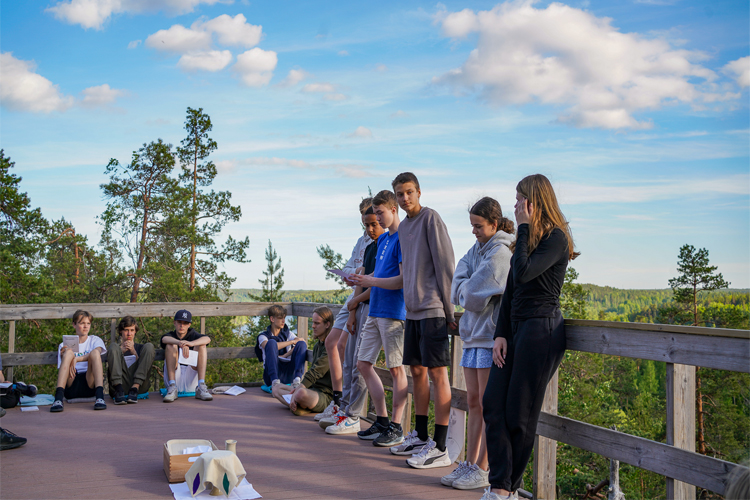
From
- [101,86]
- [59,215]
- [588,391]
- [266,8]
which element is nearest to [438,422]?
[266,8]

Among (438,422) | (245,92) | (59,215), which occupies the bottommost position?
(438,422)

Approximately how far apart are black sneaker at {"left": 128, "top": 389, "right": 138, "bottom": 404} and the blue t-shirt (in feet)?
10.1

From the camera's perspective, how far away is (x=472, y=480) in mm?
3141

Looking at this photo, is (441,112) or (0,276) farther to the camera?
(441,112)

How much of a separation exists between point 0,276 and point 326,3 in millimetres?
10561

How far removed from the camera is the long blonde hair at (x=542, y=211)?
268 centimetres

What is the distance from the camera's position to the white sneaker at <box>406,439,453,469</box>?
11.6ft

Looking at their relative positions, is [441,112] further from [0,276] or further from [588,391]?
[0,276]

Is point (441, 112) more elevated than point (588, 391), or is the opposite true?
point (441, 112)

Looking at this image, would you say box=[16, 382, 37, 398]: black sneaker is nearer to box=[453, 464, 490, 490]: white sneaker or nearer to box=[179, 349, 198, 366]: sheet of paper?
box=[179, 349, 198, 366]: sheet of paper

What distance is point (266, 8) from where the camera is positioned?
1212cm

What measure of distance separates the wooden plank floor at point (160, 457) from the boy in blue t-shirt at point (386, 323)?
23cm

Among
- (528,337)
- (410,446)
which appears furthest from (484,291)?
(410,446)

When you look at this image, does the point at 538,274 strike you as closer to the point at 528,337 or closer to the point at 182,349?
the point at 528,337
